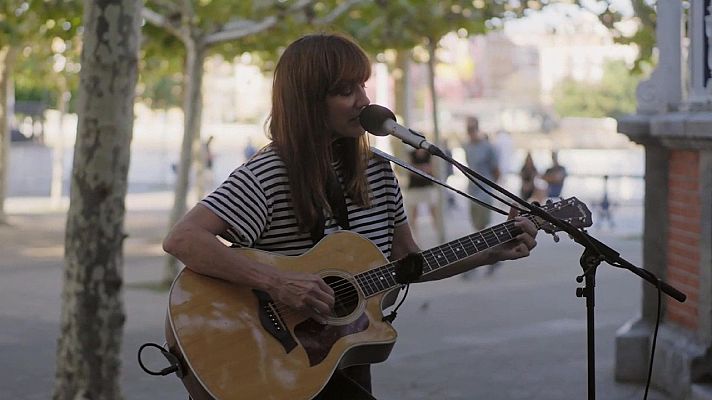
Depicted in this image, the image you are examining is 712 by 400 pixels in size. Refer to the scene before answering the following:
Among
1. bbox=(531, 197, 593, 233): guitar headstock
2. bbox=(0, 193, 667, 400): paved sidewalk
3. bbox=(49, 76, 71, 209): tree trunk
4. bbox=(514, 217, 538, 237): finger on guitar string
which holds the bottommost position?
bbox=(0, 193, 667, 400): paved sidewalk

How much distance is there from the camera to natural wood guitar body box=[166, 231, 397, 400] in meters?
3.54

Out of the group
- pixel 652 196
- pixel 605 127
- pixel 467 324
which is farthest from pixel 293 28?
pixel 605 127

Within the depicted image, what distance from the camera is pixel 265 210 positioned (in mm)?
3623

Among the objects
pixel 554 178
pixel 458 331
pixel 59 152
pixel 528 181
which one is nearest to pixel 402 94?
pixel 554 178

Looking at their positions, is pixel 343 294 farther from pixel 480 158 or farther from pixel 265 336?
pixel 480 158

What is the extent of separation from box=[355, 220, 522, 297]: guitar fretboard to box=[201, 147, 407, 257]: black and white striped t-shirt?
0.14 metres

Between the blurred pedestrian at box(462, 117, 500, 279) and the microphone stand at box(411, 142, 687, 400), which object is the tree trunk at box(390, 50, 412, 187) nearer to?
the blurred pedestrian at box(462, 117, 500, 279)

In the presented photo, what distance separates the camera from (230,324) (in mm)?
3602

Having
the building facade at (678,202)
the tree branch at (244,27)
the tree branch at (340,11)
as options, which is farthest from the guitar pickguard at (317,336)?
the tree branch at (340,11)

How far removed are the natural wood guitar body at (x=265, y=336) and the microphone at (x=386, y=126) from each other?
344mm

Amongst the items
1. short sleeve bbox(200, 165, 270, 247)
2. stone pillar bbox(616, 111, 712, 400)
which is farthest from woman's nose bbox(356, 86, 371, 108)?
stone pillar bbox(616, 111, 712, 400)

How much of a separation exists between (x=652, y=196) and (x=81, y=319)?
11.0ft

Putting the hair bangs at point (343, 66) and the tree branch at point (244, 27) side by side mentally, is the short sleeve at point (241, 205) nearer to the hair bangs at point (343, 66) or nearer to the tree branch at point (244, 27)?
the hair bangs at point (343, 66)

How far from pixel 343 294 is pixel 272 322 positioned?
23 centimetres
